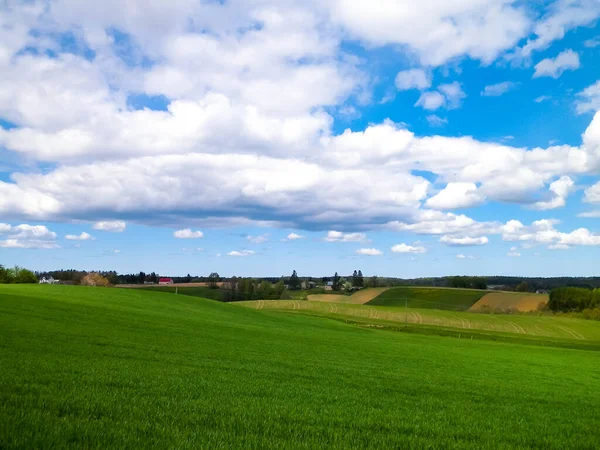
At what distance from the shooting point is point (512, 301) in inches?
4601

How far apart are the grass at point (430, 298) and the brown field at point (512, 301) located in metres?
3.29

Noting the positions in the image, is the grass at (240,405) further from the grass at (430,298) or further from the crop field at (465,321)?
the grass at (430,298)

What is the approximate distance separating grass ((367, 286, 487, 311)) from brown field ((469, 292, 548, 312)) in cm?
329

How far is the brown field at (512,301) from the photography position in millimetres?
114125

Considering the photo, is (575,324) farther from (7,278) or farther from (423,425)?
(7,278)

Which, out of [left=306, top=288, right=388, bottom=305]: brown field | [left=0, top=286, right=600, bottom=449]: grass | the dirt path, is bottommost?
the dirt path

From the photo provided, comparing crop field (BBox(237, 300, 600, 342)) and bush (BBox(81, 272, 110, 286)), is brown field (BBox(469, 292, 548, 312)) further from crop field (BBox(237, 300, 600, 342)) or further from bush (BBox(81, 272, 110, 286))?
bush (BBox(81, 272, 110, 286))

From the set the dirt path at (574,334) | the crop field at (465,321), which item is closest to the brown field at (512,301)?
the crop field at (465,321)

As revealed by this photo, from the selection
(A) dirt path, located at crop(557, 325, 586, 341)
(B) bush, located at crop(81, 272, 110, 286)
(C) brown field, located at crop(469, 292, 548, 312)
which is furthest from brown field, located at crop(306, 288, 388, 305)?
(B) bush, located at crop(81, 272, 110, 286)

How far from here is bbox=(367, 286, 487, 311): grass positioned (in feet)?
416

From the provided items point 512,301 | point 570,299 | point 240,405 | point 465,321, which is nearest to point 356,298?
point 512,301

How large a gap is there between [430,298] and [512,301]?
26.2 m

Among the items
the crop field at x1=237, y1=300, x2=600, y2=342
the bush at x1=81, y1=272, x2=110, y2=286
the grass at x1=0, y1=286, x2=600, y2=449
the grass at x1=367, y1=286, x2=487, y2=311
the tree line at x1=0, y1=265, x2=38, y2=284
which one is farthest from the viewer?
the bush at x1=81, y1=272, x2=110, y2=286

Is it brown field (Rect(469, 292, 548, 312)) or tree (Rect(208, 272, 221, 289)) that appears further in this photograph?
tree (Rect(208, 272, 221, 289))
